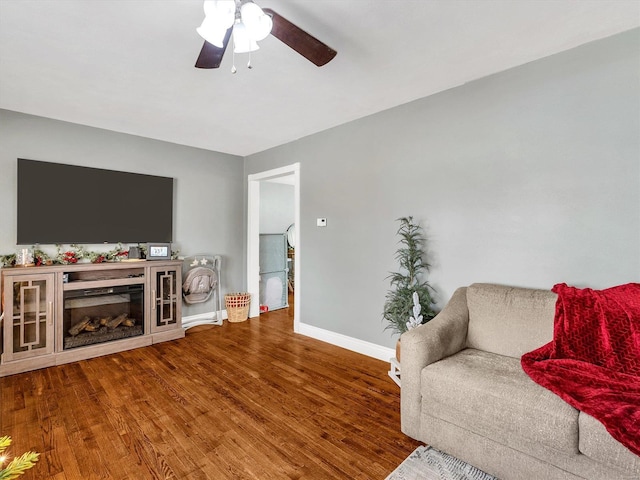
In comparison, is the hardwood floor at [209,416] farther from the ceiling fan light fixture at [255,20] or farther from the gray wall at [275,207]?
the gray wall at [275,207]

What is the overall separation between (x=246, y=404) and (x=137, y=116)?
3.01 meters

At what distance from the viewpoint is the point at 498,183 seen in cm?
248

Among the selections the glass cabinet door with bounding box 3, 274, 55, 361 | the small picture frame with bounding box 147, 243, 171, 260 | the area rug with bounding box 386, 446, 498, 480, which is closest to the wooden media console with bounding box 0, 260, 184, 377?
the glass cabinet door with bounding box 3, 274, 55, 361

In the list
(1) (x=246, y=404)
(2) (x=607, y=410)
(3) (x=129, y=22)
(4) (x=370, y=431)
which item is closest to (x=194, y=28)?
(3) (x=129, y=22)

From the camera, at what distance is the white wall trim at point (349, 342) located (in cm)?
316

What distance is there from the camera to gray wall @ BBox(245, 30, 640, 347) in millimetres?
2027

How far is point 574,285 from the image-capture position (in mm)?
2162

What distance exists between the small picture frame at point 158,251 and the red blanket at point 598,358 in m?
3.81

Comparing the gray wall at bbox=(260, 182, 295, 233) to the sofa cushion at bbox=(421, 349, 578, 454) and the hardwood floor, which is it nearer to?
the hardwood floor

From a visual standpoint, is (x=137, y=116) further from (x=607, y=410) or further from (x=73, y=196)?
(x=607, y=410)

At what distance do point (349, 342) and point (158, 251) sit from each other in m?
2.56

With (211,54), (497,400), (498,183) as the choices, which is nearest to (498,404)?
(497,400)

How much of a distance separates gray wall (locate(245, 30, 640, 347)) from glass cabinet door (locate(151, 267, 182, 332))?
6.00 feet

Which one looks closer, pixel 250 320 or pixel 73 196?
pixel 73 196
